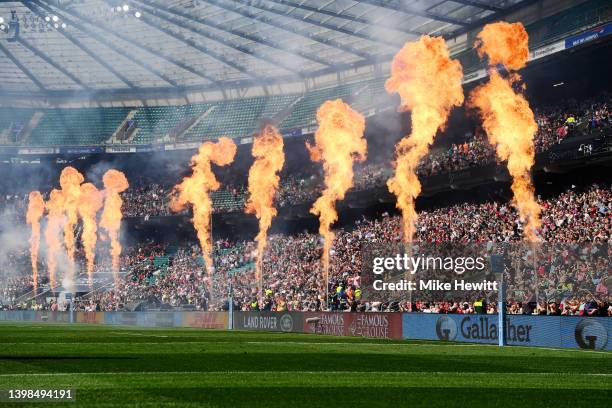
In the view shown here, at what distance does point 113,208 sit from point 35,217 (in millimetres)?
8068

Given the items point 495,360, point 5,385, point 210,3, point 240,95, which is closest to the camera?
point 5,385

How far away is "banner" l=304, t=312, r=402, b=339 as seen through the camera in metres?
33.2

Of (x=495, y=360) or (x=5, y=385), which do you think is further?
(x=495, y=360)

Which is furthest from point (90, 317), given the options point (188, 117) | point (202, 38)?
point (188, 117)

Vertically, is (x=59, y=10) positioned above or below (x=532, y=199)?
above

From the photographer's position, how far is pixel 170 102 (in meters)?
82.7

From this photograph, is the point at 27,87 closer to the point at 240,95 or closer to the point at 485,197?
the point at 240,95

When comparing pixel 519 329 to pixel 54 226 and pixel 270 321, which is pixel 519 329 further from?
pixel 54 226

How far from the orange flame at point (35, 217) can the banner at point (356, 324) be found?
4348 cm

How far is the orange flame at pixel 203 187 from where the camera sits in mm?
69125

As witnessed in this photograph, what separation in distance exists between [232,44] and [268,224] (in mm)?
13043

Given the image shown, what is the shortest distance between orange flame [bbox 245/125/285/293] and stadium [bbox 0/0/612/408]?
306 mm

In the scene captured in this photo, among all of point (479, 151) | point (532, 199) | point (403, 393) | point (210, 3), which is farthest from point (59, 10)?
point (403, 393)

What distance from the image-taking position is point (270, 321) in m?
41.0
